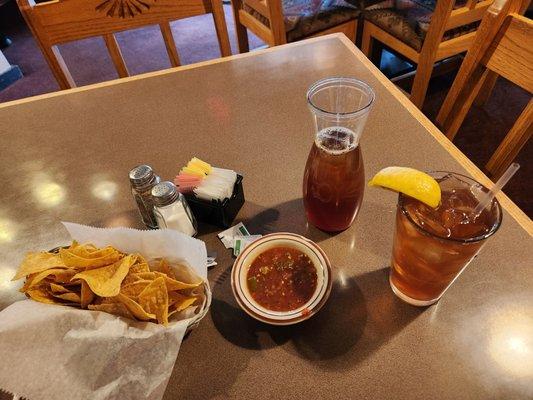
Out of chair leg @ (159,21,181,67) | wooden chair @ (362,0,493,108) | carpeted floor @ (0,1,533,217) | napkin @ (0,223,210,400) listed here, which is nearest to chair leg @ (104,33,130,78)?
chair leg @ (159,21,181,67)

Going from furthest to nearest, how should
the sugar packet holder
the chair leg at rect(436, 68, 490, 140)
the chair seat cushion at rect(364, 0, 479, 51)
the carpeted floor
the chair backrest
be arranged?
1. the carpeted floor
2. the chair seat cushion at rect(364, 0, 479, 51)
3. the chair backrest
4. the chair leg at rect(436, 68, 490, 140)
5. the sugar packet holder

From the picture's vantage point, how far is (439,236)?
0.47 metres

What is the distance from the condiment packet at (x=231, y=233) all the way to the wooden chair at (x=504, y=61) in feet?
2.26

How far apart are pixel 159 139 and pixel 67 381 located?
62 cm

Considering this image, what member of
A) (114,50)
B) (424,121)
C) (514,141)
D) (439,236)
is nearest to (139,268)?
(439,236)

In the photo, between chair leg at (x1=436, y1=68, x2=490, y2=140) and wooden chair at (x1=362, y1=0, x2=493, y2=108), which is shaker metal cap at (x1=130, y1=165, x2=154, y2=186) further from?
wooden chair at (x1=362, y1=0, x2=493, y2=108)

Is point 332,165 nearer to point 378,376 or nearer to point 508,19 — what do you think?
point 378,376

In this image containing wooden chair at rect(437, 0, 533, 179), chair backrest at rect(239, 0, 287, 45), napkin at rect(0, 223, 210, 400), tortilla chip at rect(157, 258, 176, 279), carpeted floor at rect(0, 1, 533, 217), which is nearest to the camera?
napkin at rect(0, 223, 210, 400)

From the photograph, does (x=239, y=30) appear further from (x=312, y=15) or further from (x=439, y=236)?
(x=439, y=236)

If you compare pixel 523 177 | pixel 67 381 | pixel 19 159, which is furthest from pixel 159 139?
pixel 523 177

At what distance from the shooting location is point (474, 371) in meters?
0.52

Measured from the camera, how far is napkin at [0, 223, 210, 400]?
428 mm

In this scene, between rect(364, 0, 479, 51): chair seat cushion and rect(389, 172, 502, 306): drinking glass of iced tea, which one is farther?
rect(364, 0, 479, 51): chair seat cushion

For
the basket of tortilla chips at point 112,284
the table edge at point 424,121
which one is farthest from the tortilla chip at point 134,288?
the table edge at point 424,121
